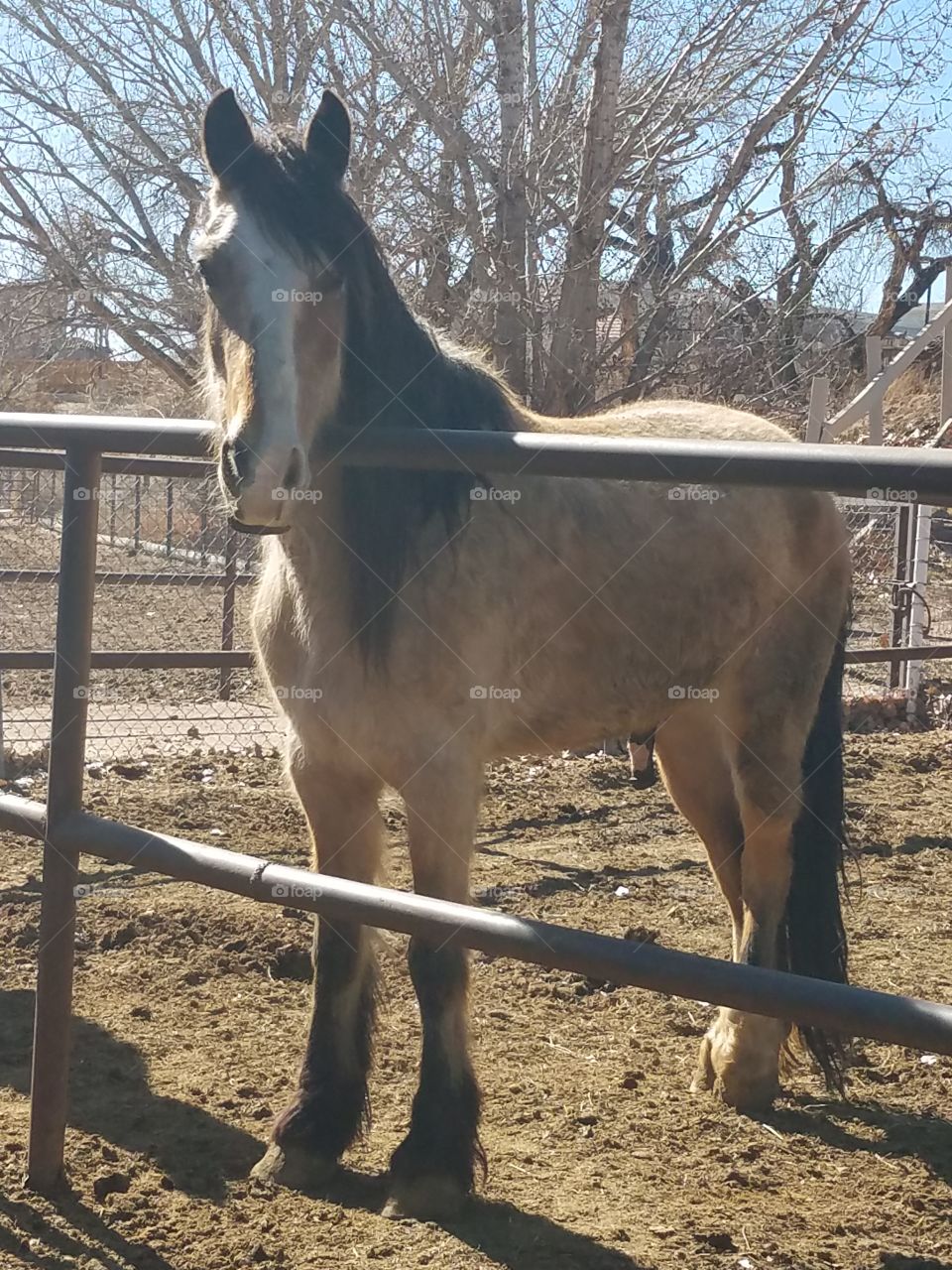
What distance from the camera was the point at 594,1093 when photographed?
3.75m

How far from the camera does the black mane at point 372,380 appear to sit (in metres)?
2.85

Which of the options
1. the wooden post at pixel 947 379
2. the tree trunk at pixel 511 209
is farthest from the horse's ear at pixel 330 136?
the wooden post at pixel 947 379

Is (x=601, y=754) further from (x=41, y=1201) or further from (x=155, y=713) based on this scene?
(x=41, y=1201)

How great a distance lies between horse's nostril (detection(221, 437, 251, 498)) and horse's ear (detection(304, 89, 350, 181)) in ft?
2.84

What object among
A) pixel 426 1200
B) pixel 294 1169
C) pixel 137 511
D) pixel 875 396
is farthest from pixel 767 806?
pixel 875 396

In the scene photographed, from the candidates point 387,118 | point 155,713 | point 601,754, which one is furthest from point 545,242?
point 155,713

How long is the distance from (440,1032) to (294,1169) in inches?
20.7

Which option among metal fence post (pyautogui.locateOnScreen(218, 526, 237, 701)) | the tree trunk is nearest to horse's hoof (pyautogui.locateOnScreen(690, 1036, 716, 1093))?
metal fence post (pyautogui.locateOnScreen(218, 526, 237, 701))

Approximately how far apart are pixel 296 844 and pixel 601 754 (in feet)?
9.61

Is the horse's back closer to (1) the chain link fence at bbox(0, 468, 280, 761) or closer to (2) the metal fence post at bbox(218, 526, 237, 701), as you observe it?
(1) the chain link fence at bbox(0, 468, 280, 761)

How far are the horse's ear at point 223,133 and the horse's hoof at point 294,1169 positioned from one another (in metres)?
2.45

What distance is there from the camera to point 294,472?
252cm

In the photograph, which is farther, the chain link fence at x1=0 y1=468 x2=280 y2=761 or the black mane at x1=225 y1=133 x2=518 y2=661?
the chain link fence at x1=0 y1=468 x2=280 y2=761

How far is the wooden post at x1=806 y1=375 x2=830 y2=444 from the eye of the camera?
10195 millimetres
